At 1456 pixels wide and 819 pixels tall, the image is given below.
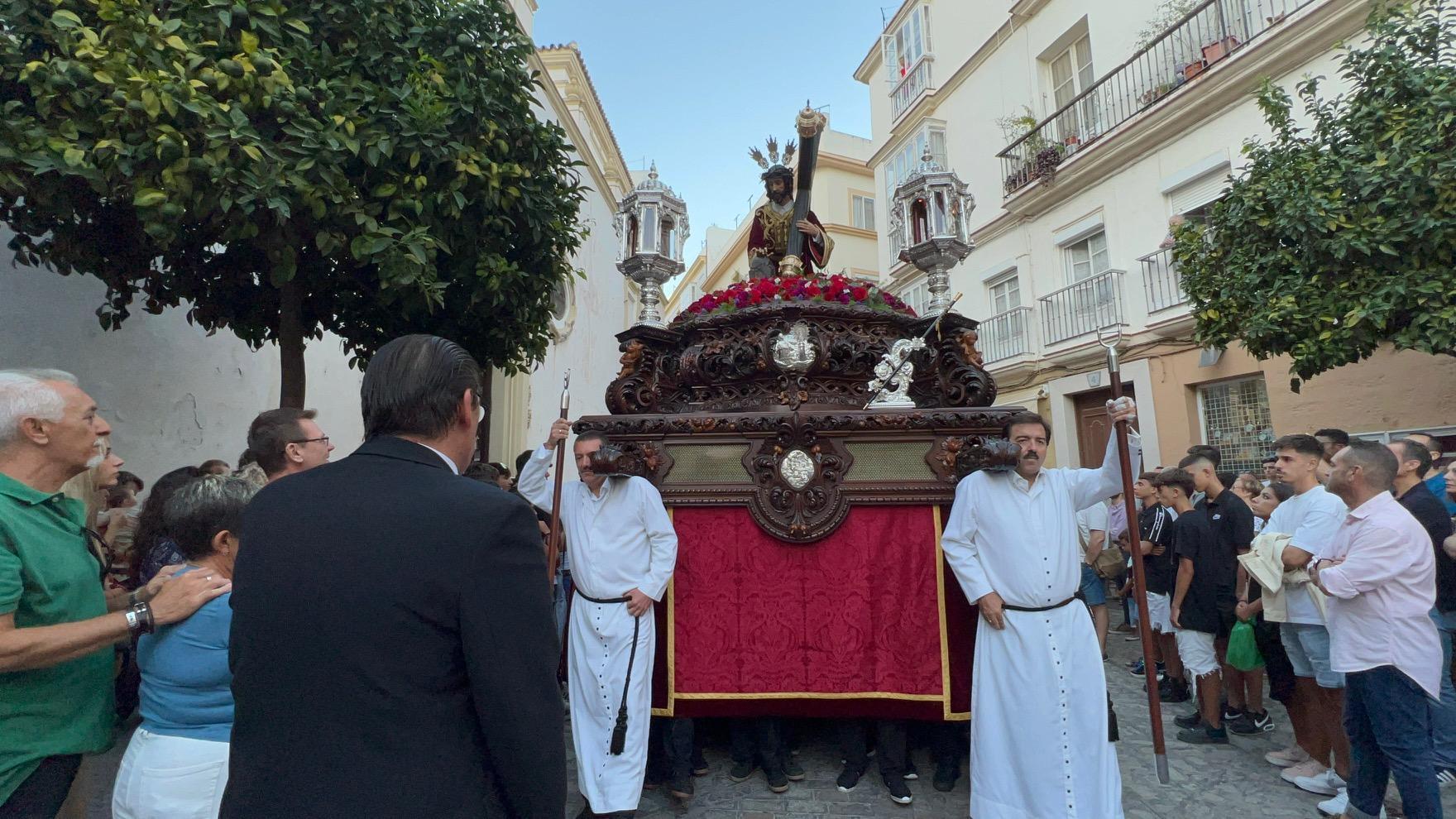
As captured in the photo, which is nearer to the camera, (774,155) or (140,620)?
(140,620)

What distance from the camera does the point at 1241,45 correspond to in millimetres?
9141

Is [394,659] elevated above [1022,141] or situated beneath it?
situated beneath

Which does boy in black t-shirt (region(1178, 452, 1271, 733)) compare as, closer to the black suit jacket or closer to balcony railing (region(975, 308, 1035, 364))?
the black suit jacket

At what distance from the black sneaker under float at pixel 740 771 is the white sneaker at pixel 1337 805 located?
273 cm

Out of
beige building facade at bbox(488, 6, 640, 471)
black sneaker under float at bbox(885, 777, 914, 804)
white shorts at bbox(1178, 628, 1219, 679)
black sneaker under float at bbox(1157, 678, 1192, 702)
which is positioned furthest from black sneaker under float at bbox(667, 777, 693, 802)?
beige building facade at bbox(488, 6, 640, 471)

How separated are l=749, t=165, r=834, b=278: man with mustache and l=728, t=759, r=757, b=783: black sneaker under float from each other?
347 cm

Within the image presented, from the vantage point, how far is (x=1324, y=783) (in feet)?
11.9

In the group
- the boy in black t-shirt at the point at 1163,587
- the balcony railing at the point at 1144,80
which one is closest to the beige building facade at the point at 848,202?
the balcony railing at the point at 1144,80

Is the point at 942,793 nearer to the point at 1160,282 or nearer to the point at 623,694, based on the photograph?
the point at 623,694

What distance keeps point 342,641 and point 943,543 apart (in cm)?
289

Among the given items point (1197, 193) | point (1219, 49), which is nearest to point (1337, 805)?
point (1197, 193)

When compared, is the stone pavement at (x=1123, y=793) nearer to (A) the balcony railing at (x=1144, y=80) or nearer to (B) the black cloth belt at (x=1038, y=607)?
(B) the black cloth belt at (x=1038, y=607)

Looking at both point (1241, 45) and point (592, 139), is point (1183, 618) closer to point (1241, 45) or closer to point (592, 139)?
point (1241, 45)

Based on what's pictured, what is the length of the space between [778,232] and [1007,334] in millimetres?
9241
